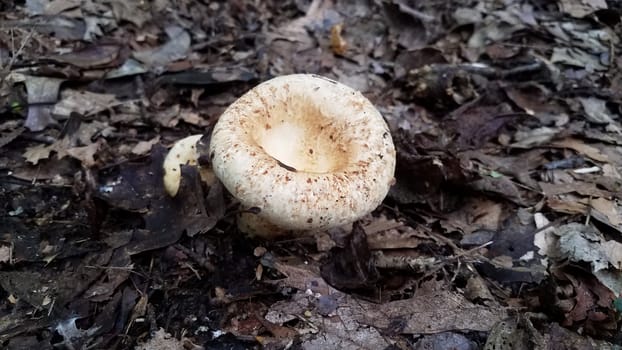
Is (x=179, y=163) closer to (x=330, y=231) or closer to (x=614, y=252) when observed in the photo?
(x=330, y=231)

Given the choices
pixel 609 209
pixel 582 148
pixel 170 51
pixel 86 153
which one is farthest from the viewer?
pixel 170 51

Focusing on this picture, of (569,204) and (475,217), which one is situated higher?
(569,204)

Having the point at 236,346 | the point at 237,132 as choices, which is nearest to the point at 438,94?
the point at 237,132

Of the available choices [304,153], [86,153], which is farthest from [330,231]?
[86,153]

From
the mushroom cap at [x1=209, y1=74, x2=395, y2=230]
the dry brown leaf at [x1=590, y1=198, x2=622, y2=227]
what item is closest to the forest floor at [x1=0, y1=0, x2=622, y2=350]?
the dry brown leaf at [x1=590, y1=198, x2=622, y2=227]

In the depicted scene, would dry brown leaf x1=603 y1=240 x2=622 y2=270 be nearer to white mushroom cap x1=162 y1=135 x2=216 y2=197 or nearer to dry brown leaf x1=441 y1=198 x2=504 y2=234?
dry brown leaf x1=441 y1=198 x2=504 y2=234

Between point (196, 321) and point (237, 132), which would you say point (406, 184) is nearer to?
point (237, 132)
